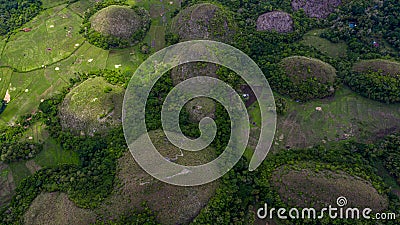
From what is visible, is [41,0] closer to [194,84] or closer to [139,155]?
[194,84]

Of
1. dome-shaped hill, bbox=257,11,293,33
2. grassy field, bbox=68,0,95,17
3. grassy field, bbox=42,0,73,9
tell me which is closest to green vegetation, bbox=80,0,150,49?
grassy field, bbox=68,0,95,17

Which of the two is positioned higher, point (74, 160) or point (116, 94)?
point (116, 94)

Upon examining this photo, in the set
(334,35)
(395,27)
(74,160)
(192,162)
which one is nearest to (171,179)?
(192,162)

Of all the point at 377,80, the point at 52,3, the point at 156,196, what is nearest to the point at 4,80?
the point at 52,3

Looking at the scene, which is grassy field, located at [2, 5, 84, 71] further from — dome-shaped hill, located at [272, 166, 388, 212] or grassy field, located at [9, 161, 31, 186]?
dome-shaped hill, located at [272, 166, 388, 212]

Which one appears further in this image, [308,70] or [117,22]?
[117,22]

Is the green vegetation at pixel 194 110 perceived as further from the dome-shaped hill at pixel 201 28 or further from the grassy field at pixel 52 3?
the grassy field at pixel 52 3

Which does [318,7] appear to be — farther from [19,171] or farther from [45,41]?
[19,171]
